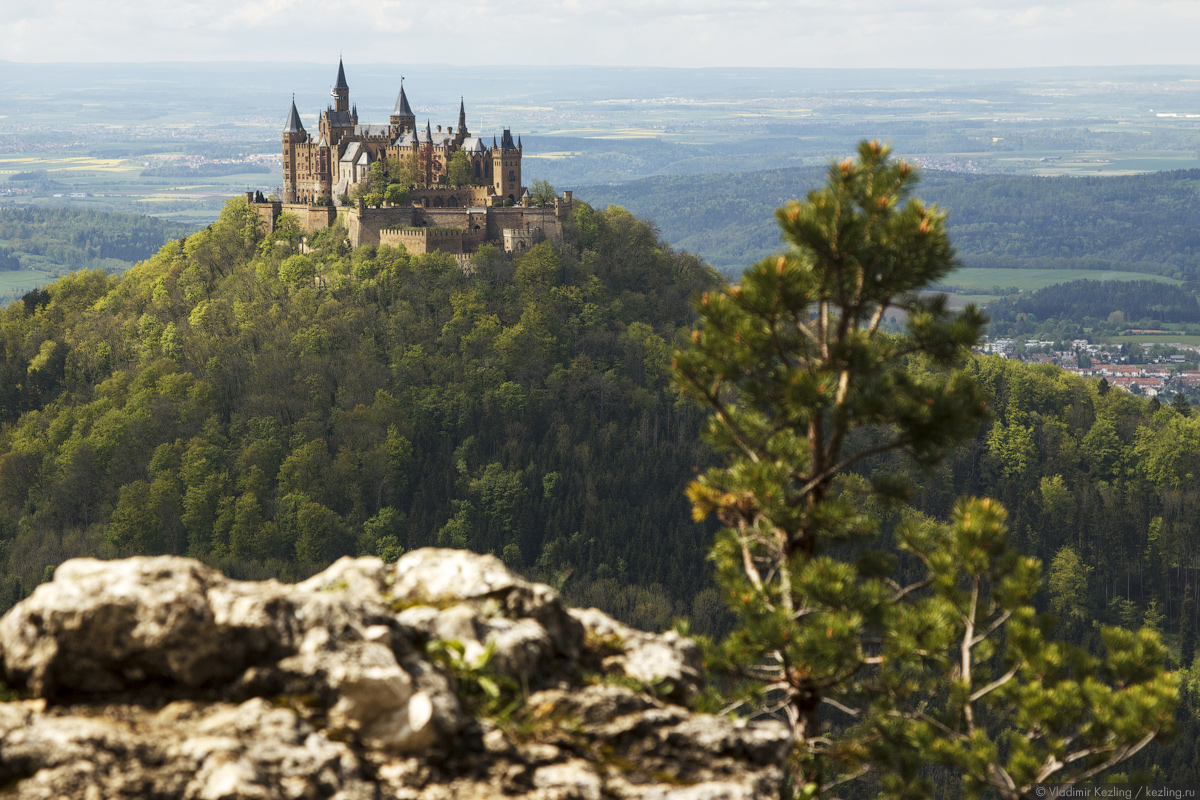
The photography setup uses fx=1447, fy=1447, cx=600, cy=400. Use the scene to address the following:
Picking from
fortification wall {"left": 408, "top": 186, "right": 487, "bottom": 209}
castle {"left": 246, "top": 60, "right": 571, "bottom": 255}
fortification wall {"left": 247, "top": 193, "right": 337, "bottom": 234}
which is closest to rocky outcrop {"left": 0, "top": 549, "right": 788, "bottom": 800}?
castle {"left": 246, "top": 60, "right": 571, "bottom": 255}

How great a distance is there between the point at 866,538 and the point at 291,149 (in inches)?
4467

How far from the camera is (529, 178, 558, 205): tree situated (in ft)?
403

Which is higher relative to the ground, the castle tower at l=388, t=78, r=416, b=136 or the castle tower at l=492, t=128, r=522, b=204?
the castle tower at l=388, t=78, r=416, b=136

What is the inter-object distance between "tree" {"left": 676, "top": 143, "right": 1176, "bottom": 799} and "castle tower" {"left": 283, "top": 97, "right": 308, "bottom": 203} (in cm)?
10975

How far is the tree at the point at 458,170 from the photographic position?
12081cm

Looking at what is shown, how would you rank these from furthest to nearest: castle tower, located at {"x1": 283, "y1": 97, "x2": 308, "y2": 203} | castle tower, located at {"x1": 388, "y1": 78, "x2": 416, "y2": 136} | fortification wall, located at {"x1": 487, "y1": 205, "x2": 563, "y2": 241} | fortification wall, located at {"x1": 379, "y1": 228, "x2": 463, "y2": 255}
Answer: castle tower, located at {"x1": 388, "y1": 78, "x2": 416, "y2": 136}
castle tower, located at {"x1": 283, "y1": 97, "x2": 308, "y2": 203}
fortification wall, located at {"x1": 487, "y1": 205, "x2": 563, "y2": 241}
fortification wall, located at {"x1": 379, "y1": 228, "x2": 463, "y2": 255}

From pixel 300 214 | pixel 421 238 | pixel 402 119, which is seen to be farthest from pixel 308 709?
pixel 402 119

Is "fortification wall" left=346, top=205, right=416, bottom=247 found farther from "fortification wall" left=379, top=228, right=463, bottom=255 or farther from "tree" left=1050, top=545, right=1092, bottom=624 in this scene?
"tree" left=1050, top=545, right=1092, bottom=624

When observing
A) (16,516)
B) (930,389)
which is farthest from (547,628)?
(16,516)

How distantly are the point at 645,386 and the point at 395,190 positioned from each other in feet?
101

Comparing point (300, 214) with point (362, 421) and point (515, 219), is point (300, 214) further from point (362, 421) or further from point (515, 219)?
point (362, 421)

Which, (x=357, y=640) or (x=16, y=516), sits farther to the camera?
(x=16, y=516)

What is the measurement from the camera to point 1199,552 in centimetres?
13762

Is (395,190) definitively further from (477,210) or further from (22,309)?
(22,309)
